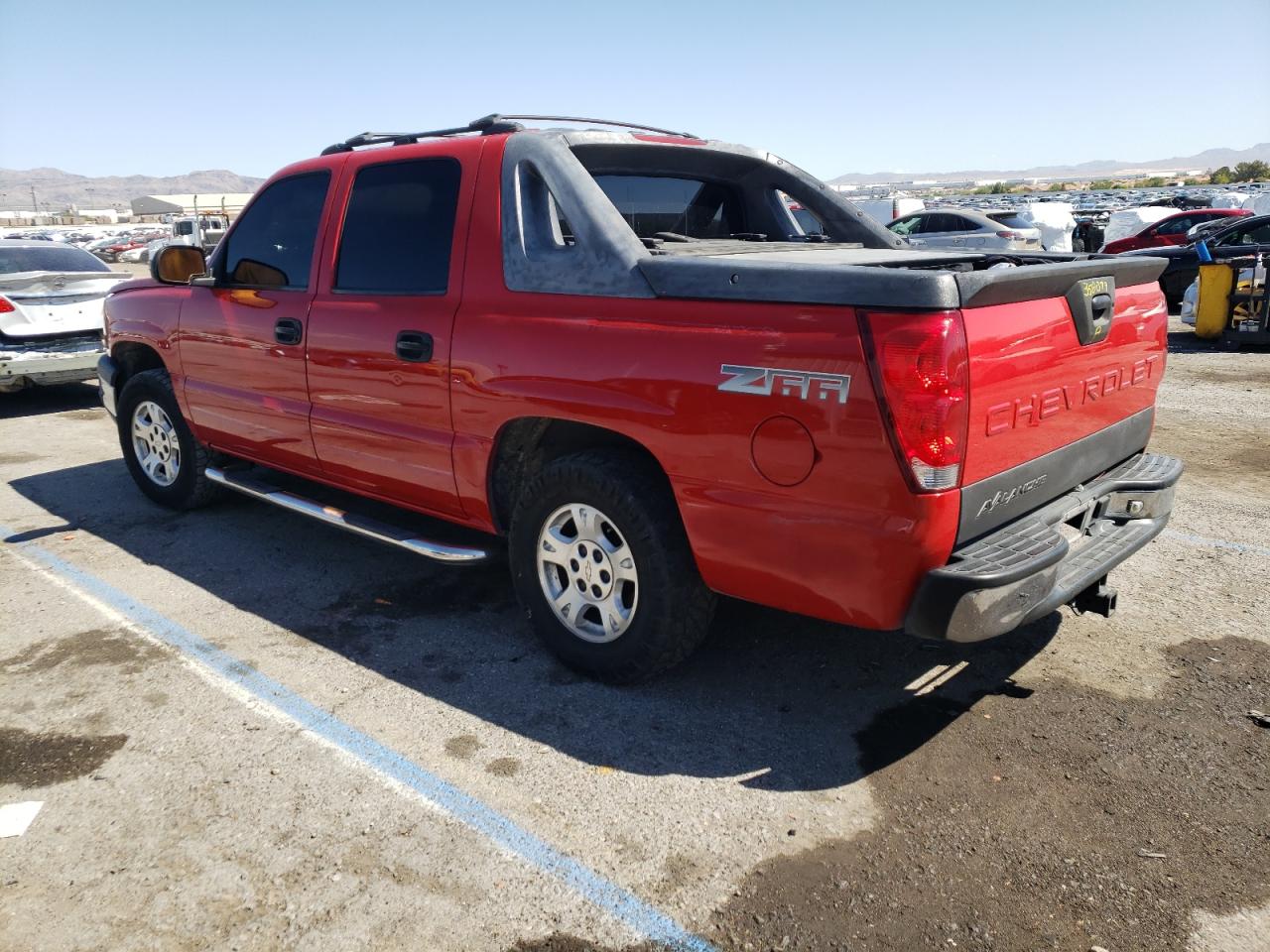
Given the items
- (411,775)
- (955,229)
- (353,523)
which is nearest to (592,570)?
(411,775)

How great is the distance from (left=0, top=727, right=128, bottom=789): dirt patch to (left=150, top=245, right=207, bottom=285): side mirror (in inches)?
108

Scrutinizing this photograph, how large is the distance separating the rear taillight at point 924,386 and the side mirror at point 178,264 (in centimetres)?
415

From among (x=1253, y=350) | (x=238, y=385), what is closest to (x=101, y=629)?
(x=238, y=385)

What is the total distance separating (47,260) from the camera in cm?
1008

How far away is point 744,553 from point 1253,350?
1151 centimetres

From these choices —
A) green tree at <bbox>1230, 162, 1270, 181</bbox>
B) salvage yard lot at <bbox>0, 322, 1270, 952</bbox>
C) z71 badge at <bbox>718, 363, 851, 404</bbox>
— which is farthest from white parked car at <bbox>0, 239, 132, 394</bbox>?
green tree at <bbox>1230, 162, 1270, 181</bbox>

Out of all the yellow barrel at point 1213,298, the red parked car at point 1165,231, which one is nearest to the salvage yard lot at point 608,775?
the yellow barrel at point 1213,298

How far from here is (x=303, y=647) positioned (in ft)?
13.8

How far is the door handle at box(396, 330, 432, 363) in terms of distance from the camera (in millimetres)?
3979

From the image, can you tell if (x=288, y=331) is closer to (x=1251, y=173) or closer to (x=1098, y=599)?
(x=1098, y=599)

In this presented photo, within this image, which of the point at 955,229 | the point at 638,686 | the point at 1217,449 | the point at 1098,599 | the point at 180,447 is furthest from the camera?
the point at 955,229

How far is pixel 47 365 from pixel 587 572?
761 cm

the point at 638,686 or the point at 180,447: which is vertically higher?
the point at 180,447

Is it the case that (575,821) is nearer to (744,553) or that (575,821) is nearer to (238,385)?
(744,553)
